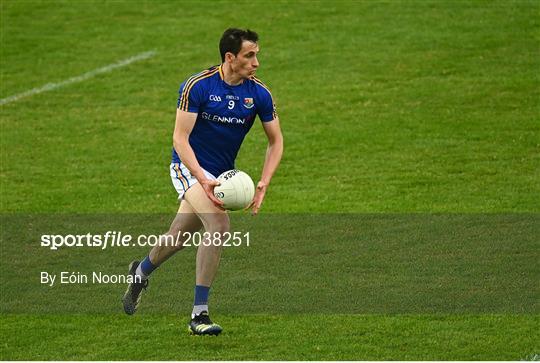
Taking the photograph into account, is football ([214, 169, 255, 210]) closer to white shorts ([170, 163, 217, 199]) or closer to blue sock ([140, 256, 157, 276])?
white shorts ([170, 163, 217, 199])

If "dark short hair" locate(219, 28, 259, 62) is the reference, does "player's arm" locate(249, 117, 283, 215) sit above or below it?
below

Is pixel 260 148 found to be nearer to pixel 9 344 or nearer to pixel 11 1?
pixel 9 344

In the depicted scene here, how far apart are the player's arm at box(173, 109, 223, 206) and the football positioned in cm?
5

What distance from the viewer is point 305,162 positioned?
1669 cm

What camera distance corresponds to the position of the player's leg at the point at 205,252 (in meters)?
9.77

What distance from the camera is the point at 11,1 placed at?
2514 cm

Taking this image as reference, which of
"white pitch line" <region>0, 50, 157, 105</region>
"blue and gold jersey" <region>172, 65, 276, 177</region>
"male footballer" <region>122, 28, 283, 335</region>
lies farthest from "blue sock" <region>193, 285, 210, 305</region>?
"white pitch line" <region>0, 50, 157, 105</region>

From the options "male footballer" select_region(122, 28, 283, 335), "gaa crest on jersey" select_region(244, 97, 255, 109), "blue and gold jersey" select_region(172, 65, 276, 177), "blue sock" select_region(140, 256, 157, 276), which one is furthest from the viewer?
"blue sock" select_region(140, 256, 157, 276)

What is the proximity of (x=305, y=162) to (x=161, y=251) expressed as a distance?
650 centimetres

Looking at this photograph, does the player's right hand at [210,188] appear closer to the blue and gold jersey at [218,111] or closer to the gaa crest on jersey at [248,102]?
the blue and gold jersey at [218,111]

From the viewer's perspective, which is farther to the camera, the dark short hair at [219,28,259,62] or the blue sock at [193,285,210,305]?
the blue sock at [193,285,210,305]

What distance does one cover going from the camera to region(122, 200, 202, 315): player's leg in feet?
33.1

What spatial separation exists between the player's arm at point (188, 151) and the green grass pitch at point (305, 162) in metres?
1.29

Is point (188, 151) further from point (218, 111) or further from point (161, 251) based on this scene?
point (161, 251)
